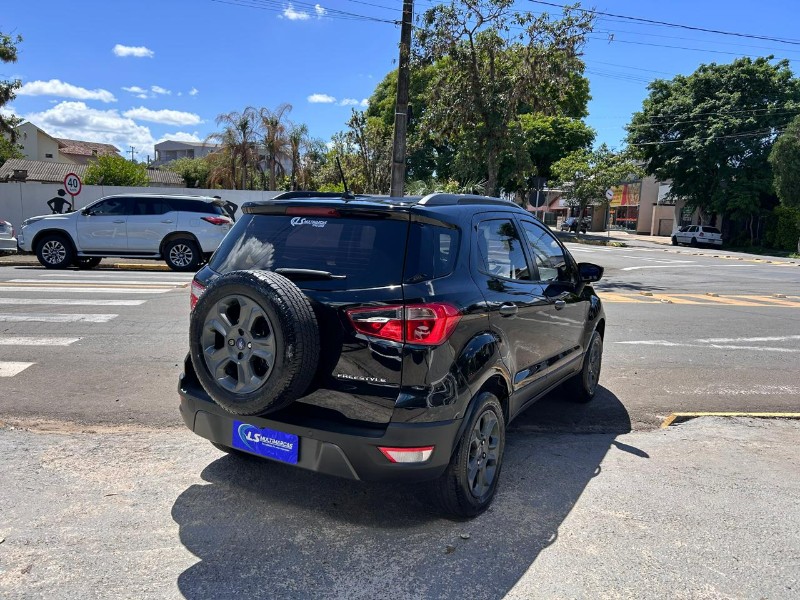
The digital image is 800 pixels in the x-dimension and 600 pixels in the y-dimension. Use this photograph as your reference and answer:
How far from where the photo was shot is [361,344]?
10.4 ft

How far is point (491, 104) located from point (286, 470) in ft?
48.9

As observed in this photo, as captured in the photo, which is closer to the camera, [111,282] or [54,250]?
[111,282]

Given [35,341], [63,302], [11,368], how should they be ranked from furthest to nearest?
[63,302] < [35,341] < [11,368]

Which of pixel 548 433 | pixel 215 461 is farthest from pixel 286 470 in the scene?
pixel 548 433

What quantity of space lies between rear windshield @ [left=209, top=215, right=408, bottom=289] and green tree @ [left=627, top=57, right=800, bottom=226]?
43.4 meters

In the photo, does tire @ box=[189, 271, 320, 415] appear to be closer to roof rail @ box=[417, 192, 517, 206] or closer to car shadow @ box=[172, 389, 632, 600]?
car shadow @ box=[172, 389, 632, 600]

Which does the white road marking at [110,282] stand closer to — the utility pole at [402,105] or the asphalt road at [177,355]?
the asphalt road at [177,355]

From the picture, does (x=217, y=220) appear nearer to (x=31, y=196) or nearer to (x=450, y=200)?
(x=450, y=200)

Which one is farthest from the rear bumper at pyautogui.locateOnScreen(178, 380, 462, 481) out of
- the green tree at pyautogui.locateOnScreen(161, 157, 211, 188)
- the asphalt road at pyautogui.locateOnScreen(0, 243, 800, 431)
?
Answer: the green tree at pyautogui.locateOnScreen(161, 157, 211, 188)

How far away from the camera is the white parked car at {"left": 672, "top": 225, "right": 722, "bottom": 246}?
4359cm

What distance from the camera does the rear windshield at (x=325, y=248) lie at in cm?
330

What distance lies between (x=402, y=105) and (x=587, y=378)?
1110 cm

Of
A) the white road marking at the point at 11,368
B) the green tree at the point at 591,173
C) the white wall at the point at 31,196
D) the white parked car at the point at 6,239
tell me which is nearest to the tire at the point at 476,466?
the white road marking at the point at 11,368

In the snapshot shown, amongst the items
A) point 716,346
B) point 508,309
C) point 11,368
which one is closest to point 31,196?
point 11,368
